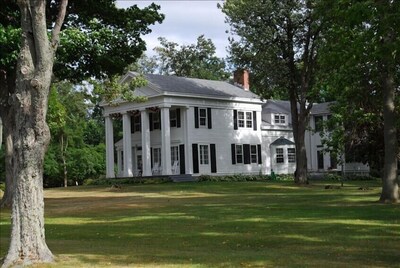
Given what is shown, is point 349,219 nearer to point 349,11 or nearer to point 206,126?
point 349,11

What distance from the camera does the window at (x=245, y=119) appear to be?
153 feet

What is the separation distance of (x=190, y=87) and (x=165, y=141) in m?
5.30

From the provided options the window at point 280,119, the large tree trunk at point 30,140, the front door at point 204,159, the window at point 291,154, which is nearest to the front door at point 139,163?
the front door at point 204,159

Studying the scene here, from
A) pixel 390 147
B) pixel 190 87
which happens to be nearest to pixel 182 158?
pixel 190 87

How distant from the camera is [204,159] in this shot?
1719 inches

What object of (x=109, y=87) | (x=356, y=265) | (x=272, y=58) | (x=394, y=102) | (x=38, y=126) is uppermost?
(x=272, y=58)

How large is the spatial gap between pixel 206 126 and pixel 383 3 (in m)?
31.2

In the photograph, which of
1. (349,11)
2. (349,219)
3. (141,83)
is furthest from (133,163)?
(349,11)

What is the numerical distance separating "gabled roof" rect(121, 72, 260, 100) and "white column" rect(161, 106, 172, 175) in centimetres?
164

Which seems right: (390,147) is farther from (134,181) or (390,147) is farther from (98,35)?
(134,181)

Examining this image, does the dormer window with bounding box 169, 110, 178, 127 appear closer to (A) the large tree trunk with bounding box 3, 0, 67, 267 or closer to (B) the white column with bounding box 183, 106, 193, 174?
(B) the white column with bounding box 183, 106, 193, 174

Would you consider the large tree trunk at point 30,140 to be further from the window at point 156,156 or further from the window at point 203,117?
the window at point 156,156

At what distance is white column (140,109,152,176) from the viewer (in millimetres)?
41906

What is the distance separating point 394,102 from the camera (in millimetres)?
22578
